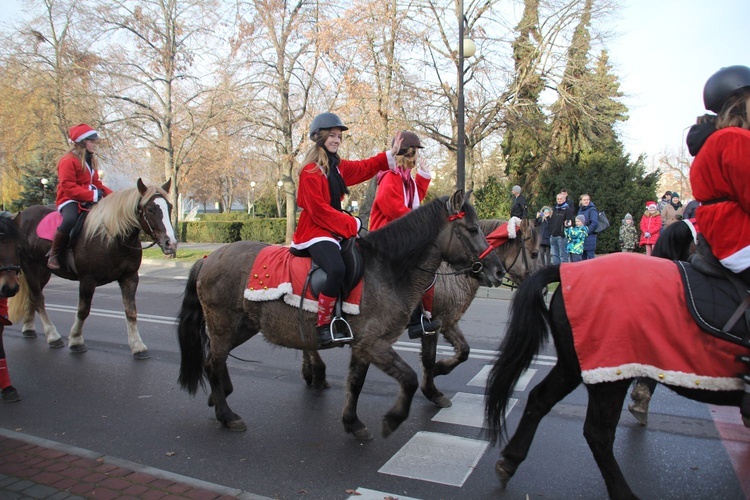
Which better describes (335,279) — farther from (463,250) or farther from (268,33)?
(268,33)

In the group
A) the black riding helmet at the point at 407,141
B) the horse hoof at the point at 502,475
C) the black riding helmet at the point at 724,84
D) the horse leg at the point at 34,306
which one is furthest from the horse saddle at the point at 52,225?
the black riding helmet at the point at 724,84

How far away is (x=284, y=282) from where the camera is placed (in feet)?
13.9

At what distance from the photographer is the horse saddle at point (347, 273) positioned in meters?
4.09

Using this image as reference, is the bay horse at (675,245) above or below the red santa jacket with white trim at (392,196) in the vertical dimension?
below

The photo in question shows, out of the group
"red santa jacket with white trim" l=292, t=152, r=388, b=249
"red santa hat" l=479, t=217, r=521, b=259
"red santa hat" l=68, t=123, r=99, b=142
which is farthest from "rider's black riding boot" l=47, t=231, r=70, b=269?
"red santa hat" l=479, t=217, r=521, b=259

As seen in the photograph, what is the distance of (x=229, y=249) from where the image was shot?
4789 mm

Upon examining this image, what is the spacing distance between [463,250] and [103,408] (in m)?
3.74

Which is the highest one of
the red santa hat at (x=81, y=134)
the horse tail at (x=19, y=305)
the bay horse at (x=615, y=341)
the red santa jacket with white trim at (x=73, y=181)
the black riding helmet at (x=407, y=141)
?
the red santa hat at (x=81, y=134)

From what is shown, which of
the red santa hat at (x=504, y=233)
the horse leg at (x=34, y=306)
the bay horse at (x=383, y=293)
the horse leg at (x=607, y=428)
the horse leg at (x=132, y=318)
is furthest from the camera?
the horse leg at (x=34, y=306)

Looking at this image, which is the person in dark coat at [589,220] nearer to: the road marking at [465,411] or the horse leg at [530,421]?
the road marking at [465,411]

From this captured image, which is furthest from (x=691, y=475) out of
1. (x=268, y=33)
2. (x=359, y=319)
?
(x=268, y=33)

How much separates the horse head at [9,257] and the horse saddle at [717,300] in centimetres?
538

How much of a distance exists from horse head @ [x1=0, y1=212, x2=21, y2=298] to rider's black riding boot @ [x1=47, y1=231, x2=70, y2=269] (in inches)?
66.7

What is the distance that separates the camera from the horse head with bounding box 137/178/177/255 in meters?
6.26
